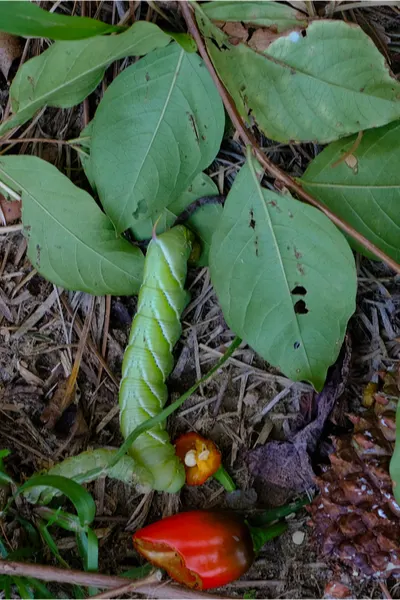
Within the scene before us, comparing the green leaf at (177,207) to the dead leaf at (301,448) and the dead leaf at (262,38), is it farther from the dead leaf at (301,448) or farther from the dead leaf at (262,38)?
the dead leaf at (301,448)

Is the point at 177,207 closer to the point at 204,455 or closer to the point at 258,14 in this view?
the point at 258,14

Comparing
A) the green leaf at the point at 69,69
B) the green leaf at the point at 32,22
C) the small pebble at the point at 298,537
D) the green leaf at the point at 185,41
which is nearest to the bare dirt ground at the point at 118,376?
the small pebble at the point at 298,537

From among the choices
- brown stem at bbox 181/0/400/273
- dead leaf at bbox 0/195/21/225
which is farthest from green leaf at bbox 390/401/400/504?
dead leaf at bbox 0/195/21/225

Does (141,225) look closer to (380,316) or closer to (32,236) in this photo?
(32,236)

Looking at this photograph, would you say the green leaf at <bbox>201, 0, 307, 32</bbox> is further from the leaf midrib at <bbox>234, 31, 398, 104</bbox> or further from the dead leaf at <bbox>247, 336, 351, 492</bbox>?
the dead leaf at <bbox>247, 336, 351, 492</bbox>

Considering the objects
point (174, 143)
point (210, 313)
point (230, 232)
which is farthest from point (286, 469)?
point (174, 143)
